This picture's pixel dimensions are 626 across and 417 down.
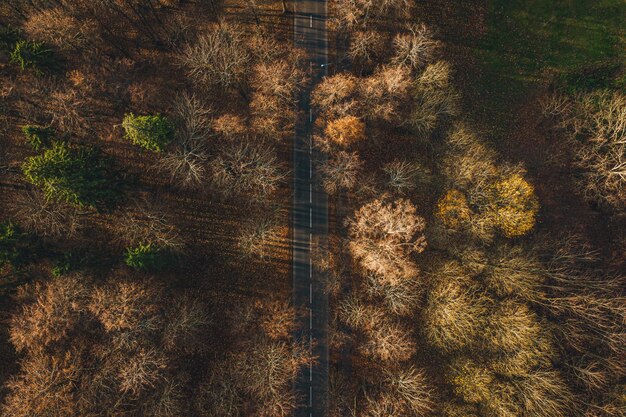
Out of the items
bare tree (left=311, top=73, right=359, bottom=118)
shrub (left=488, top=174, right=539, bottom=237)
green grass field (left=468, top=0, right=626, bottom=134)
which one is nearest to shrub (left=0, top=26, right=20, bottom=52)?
bare tree (left=311, top=73, right=359, bottom=118)

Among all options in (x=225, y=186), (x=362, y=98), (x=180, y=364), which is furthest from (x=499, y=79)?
(x=180, y=364)

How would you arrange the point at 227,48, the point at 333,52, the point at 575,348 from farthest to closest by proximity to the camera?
1. the point at 333,52
2. the point at 227,48
3. the point at 575,348

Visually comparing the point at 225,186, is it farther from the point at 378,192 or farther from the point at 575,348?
the point at 575,348

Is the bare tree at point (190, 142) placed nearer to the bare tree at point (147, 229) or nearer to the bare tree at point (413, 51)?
the bare tree at point (147, 229)

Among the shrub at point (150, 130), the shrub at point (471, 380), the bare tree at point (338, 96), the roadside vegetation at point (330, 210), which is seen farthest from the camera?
the bare tree at point (338, 96)

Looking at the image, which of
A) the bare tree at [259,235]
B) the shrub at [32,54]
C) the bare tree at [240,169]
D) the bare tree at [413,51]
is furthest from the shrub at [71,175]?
the bare tree at [413,51]

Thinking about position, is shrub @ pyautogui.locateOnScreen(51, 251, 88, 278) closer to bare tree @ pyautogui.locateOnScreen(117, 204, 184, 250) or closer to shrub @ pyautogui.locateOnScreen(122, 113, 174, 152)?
bare tree @ pyautogui.locateOnScreen(117, 204, 184, 250)
